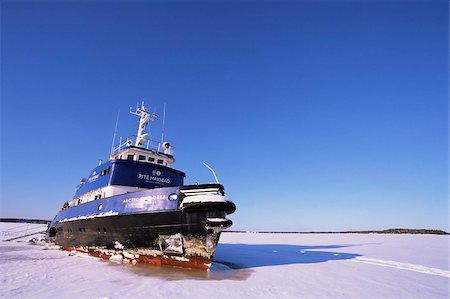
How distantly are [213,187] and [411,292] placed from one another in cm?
671

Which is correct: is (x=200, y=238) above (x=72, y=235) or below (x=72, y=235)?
above

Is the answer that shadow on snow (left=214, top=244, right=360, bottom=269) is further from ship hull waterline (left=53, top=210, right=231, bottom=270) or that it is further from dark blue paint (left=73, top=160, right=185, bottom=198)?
dark blue paint (left=73, top=160, right=185, bottom=198)

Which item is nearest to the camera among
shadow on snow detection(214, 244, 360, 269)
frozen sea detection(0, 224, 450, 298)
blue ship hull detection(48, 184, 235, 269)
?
frozen sea detection(0, 224, 450, 298)

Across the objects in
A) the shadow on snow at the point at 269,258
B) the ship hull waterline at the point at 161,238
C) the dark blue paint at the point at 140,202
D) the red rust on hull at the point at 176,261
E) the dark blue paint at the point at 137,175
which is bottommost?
the shadow on snow at the point at 269,258

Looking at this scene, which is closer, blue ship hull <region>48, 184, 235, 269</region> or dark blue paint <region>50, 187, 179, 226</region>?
blue ship hull <region>48, 184, 235, 269</region>

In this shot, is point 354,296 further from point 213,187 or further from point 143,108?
point 143,108

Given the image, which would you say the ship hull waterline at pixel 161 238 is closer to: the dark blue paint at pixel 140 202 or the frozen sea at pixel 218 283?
the dark blue paint at pixel 140 202

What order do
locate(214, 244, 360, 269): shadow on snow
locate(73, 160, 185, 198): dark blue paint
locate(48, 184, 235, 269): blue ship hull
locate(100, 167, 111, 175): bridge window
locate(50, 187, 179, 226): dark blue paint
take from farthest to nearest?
locate(100, 167, 111, 175): bridge window → locate(73, 160, 185, 198): dark blue paint → locate(214, 244, 360, 269): shadow on snow → locate(50, 187, 179, 226): dark blue paint → locate(48, 184, 235, 269): blue ship hull

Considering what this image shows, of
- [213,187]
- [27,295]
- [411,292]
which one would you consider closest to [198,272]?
[213,187]

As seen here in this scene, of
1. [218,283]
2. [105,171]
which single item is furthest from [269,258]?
[105,171]

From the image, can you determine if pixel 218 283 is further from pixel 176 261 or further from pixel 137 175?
pixel 137 175

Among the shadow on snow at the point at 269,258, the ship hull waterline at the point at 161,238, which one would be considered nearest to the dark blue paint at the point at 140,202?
the ship hull waterline at the point at 161,238

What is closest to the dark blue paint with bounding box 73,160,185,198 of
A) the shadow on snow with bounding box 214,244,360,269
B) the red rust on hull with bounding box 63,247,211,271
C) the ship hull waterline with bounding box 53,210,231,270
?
the ship hull waterline with bounding box 53,210,231,270

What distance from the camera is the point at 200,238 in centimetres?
999
